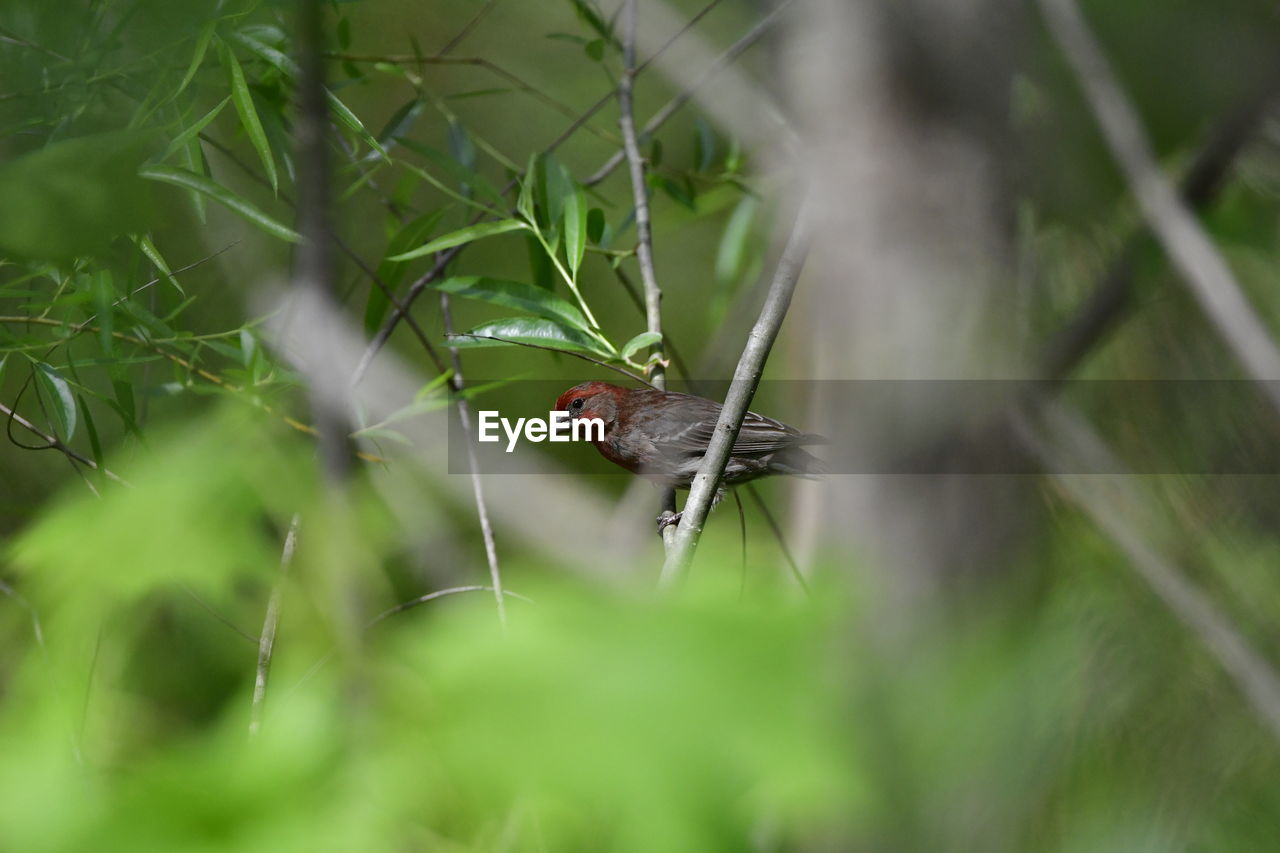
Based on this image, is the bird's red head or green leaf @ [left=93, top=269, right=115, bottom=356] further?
the bird's red head

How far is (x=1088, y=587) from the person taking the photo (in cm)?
141

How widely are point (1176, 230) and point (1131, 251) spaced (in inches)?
13.8

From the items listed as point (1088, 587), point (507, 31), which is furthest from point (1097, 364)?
point (507, 31)

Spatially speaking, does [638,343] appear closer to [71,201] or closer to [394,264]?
[394,264]

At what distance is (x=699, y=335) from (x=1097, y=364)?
2.04 meters

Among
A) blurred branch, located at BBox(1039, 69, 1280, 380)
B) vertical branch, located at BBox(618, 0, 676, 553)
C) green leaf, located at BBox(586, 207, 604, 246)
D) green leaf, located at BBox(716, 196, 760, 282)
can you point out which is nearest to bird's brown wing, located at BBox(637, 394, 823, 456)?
vertical branch, located at BBox(618, 0, 676, 553)

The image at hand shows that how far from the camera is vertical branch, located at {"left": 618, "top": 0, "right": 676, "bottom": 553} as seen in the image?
5.72ft

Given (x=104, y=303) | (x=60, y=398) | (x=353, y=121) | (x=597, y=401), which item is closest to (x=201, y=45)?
(x=353, y=121)

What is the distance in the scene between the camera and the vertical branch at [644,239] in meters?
1.74

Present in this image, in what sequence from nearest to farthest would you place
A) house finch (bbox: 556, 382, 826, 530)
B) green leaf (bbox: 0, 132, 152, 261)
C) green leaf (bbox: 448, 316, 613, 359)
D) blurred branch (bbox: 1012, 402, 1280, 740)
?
green leaf (bbox: 0, 132, 152, 261), blurred branch (bbox: 1012, 402, 1280, 740), green leaf (bbox: 448, 316, 613, 359), house finch (bbox: 556, 382, 826, 530)

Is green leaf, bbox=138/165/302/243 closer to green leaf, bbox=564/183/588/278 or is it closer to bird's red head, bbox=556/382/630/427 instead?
green leaf, bbox=564/183/588/278

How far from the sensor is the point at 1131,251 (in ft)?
5.00

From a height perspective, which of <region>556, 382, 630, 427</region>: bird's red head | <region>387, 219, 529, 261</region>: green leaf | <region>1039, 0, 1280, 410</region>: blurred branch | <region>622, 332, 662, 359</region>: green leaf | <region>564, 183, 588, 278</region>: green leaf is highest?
<region>1039, 0, 1280, 410</region>: blurred branch

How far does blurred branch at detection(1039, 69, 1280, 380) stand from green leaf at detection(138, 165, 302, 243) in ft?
3.36
